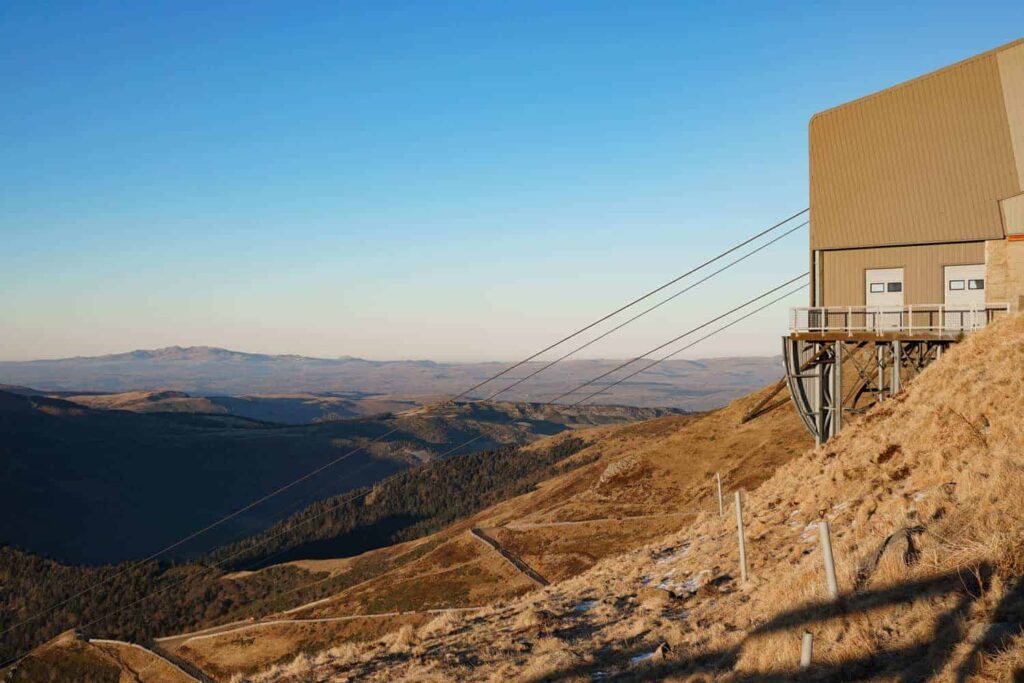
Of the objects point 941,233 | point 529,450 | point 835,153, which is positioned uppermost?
point 835,153

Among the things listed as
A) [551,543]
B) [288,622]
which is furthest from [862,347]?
[288,622]

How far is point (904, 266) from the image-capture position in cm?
3094

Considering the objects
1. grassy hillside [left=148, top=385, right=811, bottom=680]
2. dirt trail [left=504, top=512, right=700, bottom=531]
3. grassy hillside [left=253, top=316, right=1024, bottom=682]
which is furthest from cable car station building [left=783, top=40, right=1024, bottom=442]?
dirt trail [left=504, top=512, right=700, bottom=531]

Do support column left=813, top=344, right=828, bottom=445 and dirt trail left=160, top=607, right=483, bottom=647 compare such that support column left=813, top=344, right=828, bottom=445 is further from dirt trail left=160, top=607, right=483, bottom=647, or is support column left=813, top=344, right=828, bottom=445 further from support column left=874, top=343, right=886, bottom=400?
dirt trail left=160, top=607, right=483, bottom=647

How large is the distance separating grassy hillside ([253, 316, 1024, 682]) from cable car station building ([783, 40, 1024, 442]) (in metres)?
5.53

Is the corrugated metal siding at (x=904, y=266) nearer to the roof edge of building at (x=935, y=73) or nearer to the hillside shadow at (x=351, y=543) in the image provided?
the roof edge of building at (x=935, y=73)

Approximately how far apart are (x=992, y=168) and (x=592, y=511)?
34354 millimetres

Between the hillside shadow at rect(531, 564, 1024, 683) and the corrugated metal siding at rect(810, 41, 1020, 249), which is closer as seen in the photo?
the hillside shadow at rect(531, 564, 1024, 683)

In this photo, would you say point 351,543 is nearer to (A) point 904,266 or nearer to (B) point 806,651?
(A) point 904,266

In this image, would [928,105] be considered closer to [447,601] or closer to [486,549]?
[447,601]

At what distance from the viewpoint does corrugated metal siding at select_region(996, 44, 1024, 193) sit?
28531 mm

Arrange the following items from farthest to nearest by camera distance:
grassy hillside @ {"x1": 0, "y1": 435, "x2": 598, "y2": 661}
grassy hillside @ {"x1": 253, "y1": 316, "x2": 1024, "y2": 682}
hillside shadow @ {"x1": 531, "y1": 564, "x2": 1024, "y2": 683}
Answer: grassy hillside @ {"x1": 0, "y1": 435, "x2": 598, "y2": 661}
grassy hillside @ {"x1": 253, "y1": 316, "x2": 1024, "y2": 682}
hillside shadow @ {"x1": 531, "y1": 564, "x2": 1024, "y2": 683}

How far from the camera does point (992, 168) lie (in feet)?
96.1

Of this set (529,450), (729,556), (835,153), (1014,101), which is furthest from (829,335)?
(529,450)
